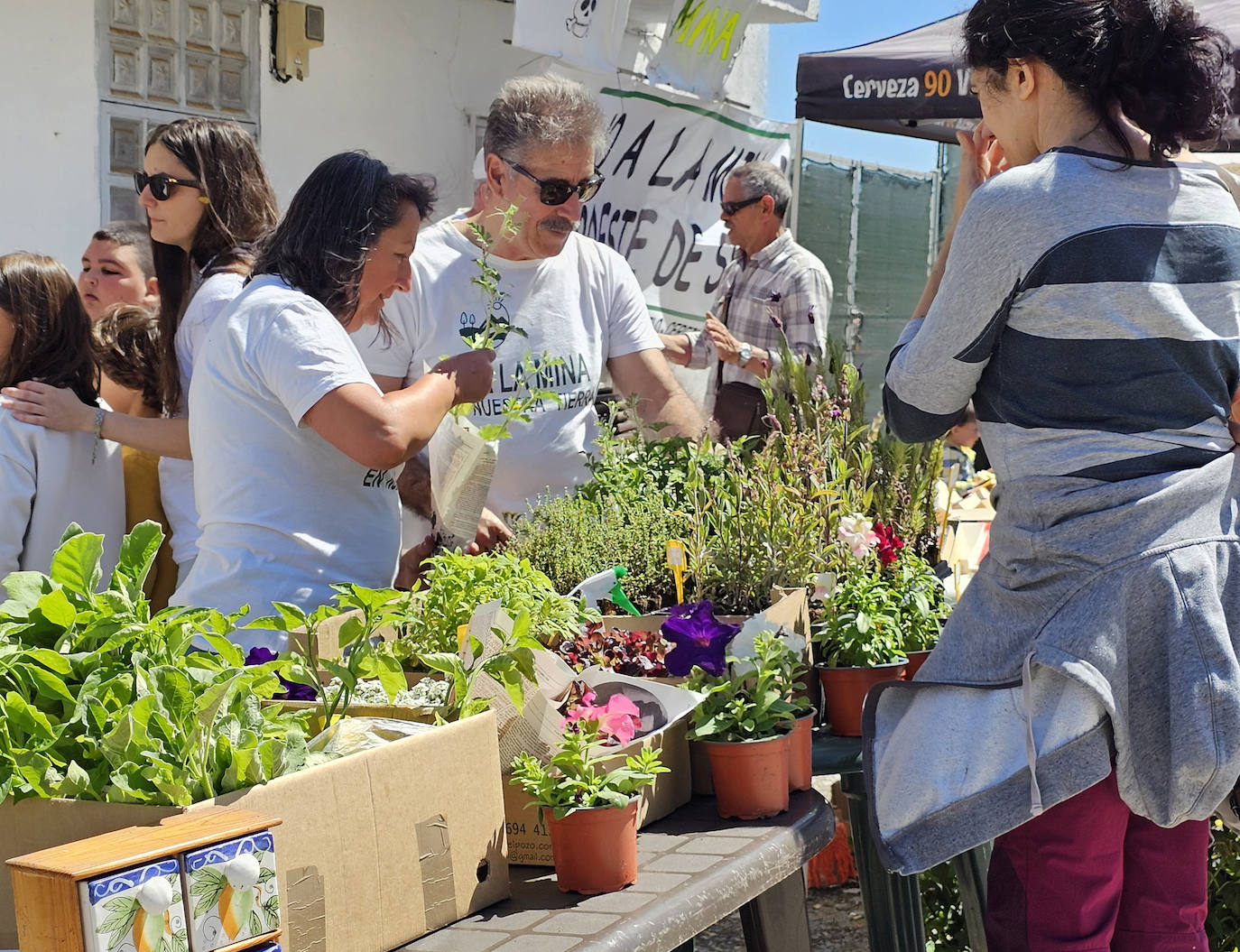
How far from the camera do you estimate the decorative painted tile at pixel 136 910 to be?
3.23 feet

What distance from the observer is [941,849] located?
166cm

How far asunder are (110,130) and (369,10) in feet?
4.78

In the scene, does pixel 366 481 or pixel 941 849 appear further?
pixel 366 481

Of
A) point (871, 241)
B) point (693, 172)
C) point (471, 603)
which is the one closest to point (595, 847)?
point (471, 603)

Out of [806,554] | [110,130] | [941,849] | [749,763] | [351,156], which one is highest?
[110,130]

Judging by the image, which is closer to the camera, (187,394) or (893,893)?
(893,893)

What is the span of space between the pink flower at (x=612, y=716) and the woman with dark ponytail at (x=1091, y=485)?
0.40 metres

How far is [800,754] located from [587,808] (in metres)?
0.44

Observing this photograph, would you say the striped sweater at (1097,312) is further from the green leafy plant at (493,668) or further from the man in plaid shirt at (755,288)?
the man in plaid shirt at (755,288)

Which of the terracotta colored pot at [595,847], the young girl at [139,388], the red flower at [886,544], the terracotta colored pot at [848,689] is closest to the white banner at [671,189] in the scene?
the young girl at [139,388]

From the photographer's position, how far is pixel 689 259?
5090 mm

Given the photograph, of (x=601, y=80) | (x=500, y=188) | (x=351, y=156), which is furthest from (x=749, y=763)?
(x=601, y=80)

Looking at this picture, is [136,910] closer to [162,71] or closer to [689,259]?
[689,259]

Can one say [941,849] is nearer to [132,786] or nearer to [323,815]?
[323,815]
